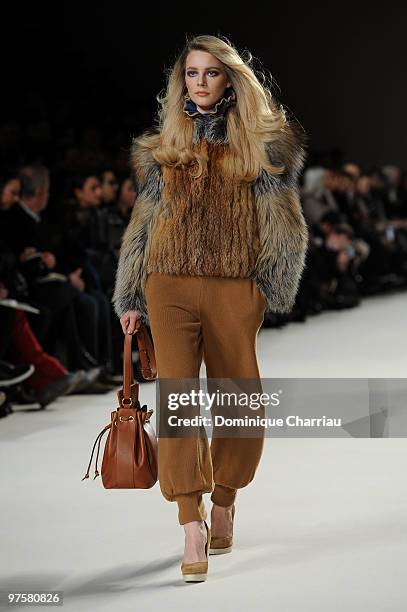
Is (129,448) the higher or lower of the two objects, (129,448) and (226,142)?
the lower

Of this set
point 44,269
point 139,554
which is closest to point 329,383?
point 44,269

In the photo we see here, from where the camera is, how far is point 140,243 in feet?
8.26

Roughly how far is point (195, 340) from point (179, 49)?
6.58m

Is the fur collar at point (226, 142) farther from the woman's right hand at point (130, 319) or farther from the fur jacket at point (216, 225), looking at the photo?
the woman's right hand at point (130, 319)

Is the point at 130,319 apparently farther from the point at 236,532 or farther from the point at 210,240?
the point at 236,532

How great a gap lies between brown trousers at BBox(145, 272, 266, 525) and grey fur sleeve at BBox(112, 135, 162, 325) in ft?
0.12

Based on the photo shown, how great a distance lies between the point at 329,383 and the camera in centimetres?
486

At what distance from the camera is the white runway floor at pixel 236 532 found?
2.29 metres

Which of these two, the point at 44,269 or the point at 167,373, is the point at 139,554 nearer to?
the point at 167,373

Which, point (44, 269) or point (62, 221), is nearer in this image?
point (44, 269)

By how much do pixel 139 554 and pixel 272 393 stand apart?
7.88 ft

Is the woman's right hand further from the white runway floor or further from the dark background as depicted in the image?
the dark background

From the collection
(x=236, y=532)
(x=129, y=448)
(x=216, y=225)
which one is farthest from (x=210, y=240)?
(x=236, y=532)

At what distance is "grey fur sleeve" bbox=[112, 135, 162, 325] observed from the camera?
2.51 meters
